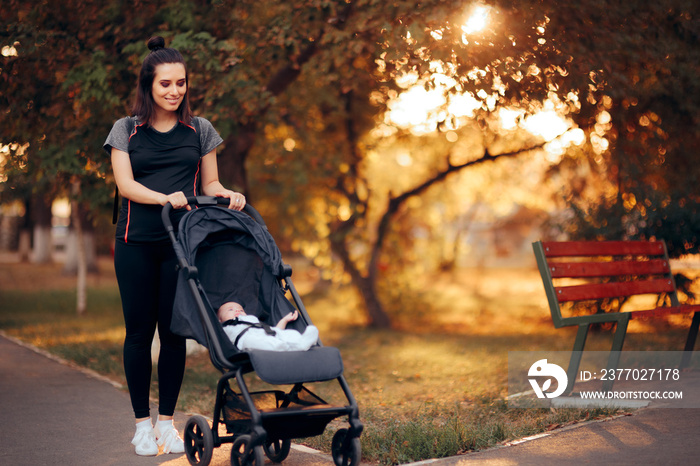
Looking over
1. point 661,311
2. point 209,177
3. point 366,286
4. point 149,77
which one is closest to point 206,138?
point 209,177

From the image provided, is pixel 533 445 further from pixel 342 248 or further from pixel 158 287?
pixel 342 248

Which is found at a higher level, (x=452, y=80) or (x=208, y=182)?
(x=452, y=80)

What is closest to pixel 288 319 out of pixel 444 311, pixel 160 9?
pixel 160 9

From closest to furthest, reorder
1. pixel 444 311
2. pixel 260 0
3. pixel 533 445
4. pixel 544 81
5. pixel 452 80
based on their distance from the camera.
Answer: pixel 533 445 → pixel 544 81 → pixel 452 80 → pixel 260 0 → pixel 444 311

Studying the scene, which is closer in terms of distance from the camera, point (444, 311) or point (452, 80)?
point (452, 80)

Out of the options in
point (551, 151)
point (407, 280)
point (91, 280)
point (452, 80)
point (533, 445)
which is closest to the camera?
point (533, 445)

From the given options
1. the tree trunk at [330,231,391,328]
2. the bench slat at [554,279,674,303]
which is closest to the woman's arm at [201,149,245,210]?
the bench slat at [554,279,674,303]

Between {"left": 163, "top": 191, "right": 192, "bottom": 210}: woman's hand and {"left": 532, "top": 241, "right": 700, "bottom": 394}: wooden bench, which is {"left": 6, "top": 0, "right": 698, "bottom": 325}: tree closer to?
{"left": 532, "top": 241, "right": 700, "bottom": 394}: wooden bench

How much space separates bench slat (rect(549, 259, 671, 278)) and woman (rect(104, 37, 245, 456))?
2.71 meters

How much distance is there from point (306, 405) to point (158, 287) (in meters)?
1.23

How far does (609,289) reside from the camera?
596 cm

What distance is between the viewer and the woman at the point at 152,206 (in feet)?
13.8

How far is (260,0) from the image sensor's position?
304 inches

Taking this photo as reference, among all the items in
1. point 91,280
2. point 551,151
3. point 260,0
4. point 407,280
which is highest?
point 260,0
